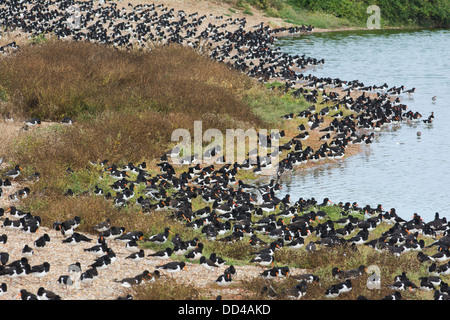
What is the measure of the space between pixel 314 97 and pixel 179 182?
53.7ft

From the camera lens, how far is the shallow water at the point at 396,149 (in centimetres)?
2253

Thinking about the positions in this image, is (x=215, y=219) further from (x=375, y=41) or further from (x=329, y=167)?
(x=375, y=41)

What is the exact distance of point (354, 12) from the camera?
70812 millimetres

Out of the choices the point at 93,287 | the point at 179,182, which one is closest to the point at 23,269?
the point at 93,287

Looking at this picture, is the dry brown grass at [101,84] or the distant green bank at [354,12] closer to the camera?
the dry brown grass at [101,84]

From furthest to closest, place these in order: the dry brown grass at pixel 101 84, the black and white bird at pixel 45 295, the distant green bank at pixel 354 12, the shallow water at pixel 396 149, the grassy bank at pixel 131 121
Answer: the distant green bank at pixel 354 12 < the dry brown grass at pixel 101 84 < the shallow water at pixel 396 149 < the grassy bank at pixel 131 121 < the black and white bird at pixel 45 295
